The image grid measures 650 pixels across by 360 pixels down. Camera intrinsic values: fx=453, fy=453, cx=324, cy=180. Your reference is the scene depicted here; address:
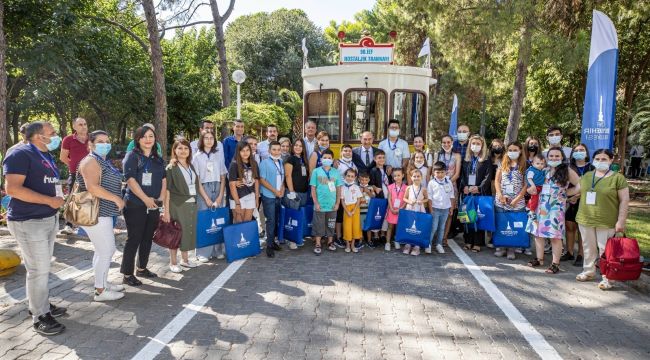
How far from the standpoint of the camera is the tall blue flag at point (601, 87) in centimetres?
670

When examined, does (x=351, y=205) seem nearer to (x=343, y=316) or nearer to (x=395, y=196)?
(x=395, y=196)

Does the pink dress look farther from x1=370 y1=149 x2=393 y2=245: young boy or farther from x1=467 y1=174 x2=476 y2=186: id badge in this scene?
x1=467 y1=174 x2=476 y2=186: id badge

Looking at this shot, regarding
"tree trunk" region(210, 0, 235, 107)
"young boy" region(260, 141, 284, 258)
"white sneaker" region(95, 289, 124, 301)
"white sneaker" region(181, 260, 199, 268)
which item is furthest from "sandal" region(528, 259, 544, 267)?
"tree trunk" region(210, 0, 235, 107)

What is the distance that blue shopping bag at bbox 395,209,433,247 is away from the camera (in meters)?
6.68

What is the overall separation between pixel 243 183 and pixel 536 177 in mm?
4142

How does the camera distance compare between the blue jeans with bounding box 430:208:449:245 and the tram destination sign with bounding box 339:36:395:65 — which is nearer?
the blue jeans with bounding box 430:208:449:245

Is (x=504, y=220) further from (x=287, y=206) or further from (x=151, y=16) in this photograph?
(x=151, y=16)

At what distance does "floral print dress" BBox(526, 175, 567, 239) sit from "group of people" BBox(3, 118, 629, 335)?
0.01 m

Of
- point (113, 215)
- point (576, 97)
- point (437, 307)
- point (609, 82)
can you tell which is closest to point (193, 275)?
point (113, 215)

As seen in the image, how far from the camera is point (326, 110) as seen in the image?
9.05 meters

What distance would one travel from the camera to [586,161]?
255 inches

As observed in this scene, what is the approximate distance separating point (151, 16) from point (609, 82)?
10574 millimetres

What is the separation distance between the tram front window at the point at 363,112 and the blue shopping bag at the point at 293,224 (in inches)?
98.5

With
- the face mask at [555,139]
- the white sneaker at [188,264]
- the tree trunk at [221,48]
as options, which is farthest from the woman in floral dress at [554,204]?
the tree trunk at [221,48]
